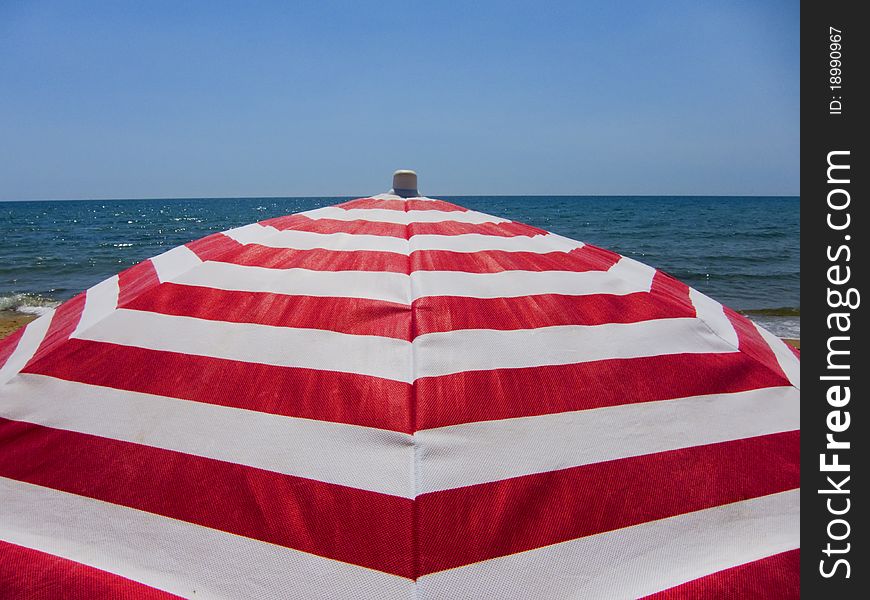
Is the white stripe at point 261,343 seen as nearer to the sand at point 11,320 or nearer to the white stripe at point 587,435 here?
the white stripe at point 587,435

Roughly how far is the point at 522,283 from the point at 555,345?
32 centimetres

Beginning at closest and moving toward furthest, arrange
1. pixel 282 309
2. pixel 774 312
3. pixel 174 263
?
pixel 282 309 < pixel 174 263 < pixel 774 312

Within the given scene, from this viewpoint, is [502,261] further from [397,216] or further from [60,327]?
[60,327]

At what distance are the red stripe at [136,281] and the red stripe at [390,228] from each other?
52cm

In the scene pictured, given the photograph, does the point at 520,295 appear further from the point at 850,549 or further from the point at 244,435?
the point at 850,549

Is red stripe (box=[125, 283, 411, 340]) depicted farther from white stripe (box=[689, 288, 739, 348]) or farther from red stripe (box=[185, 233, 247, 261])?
white stripe (box=[689, 288, 739, 348])

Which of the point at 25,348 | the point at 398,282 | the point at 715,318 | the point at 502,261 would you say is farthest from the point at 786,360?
the point at 25,348

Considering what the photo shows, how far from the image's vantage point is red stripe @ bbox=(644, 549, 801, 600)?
1.10m

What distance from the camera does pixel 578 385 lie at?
4.58 feet

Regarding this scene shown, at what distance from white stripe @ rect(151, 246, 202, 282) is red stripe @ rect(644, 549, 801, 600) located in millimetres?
1714

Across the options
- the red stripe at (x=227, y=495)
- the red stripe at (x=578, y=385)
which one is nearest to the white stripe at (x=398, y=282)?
the red stripe at (x=578, y=385)

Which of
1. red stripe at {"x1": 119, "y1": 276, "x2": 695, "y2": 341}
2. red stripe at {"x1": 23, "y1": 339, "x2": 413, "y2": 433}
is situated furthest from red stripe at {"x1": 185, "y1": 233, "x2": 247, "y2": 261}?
red stripe at {"x1": 23, "y1": 339, "x2": 413, "y2": 433}

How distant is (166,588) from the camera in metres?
1.05

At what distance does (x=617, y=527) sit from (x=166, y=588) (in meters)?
1.00
